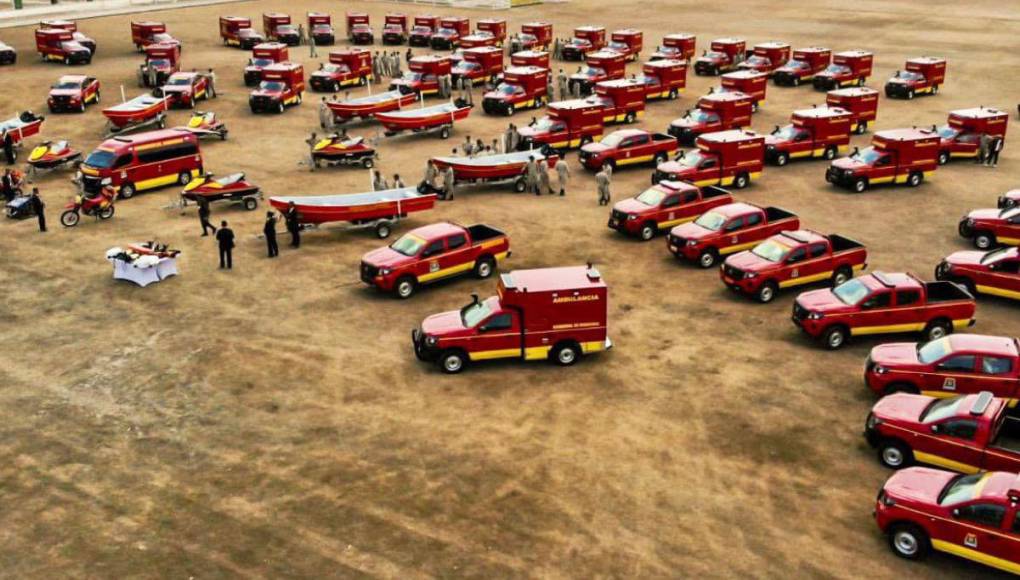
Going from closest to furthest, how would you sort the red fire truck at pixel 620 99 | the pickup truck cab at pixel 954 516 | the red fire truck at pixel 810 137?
1. the pickup truck cab at pixel 954 516
2. the red fire truck at pixel 810 137
3. the red fire truck at pixel 620 99

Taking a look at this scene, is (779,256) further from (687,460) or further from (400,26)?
(400,26)

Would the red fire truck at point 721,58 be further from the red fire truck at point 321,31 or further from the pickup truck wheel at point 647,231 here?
the pickup truck wheel at point 647,231

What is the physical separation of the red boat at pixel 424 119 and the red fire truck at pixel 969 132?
70.2 feet

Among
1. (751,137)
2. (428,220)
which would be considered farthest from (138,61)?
(751,137)

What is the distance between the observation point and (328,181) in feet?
123

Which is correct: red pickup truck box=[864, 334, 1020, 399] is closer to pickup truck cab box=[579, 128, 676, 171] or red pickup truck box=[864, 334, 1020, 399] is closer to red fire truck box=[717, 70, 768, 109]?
pickup truck cab box=[579, 128, 676, 171]

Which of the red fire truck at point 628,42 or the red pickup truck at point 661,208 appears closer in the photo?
the red pickup truck at point 661,208

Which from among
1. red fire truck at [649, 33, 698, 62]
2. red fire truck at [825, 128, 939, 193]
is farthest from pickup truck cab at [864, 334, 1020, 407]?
red fire truck at [649, 33, 698, 62]

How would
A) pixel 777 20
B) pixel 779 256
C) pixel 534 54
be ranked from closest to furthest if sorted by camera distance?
pixel 779 256 < pixel 534 54 < pixel 777 20

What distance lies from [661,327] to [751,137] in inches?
587

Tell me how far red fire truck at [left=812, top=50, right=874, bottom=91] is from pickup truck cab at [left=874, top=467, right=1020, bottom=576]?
42589 mm

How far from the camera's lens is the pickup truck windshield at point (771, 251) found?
25.9 metres

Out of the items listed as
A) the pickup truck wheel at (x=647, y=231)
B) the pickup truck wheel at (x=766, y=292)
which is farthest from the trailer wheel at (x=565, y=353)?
the pickup truck wheel at (x=647, y=231)

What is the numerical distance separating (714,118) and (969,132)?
34.9 feet
